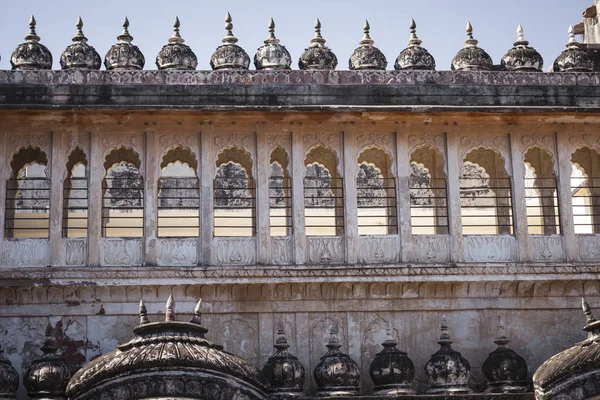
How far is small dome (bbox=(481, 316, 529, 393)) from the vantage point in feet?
52.6

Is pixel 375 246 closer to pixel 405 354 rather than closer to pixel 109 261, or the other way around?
pixel 405 354

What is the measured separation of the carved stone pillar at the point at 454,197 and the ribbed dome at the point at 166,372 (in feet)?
13.1

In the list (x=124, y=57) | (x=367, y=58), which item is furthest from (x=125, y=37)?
(x=367, y=58)

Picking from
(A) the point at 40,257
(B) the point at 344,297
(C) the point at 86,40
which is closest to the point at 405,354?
(B) the point at 344,297

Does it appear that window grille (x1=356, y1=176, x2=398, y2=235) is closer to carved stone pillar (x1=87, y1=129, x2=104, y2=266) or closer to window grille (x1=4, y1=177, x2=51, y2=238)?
carved stone pillar (x1=87, y1=129, x2=104, y2=266)

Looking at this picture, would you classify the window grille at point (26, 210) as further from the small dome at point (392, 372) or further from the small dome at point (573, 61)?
the small dome at point (573, 61)

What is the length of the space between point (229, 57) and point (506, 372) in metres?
6.19

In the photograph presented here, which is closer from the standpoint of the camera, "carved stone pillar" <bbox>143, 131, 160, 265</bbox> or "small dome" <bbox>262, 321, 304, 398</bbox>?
"small dome" <bbox>262, 321, 304, 398</bbox>

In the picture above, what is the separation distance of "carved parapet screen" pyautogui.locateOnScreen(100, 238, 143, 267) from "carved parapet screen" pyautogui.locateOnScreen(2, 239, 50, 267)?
31.2 inches

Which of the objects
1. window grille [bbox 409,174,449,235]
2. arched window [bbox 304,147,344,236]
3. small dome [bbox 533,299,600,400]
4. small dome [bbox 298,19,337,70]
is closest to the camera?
small dome [bbox 533,299,600,400]

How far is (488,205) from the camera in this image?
20.5 metres

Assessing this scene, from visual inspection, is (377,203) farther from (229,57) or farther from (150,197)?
(150,197)

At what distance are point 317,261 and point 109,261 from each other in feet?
9.67

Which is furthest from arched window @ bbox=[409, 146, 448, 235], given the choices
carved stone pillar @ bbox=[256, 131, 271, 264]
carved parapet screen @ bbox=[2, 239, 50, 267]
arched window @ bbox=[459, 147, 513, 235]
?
carved parapet screen @ bbox=[2, 239, 50, 267]
